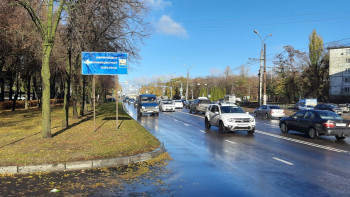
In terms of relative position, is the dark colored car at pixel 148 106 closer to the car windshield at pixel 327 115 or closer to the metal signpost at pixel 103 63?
the metal signpost at pixel 103 63

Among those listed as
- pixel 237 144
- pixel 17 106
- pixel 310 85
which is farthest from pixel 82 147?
pixel 310 85

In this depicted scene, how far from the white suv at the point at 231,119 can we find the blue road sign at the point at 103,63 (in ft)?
18.7

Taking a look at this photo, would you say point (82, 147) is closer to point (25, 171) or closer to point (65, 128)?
point (25, 171)

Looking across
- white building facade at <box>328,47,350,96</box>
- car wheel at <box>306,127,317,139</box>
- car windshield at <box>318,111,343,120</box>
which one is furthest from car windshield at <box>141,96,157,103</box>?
white building facade at <box>328,47,350,96</box>

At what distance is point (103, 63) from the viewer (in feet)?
47.8

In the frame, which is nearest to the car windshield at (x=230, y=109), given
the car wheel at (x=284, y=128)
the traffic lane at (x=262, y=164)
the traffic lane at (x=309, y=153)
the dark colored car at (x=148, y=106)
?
the car wheel at (x=284, y=128)

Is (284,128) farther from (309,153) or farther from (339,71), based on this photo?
(339,71)

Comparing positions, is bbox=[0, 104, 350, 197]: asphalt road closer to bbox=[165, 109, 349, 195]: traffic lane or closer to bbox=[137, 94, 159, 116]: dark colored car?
bbox=[165, 109, 349, 195]: traffic lane

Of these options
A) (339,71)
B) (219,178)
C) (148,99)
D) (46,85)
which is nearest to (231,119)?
(219,178)

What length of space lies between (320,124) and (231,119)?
162 inches

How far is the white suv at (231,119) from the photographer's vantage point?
1502 centimetres

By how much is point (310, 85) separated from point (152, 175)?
71.0 metres

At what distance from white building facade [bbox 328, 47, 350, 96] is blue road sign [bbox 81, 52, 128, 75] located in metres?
65.8

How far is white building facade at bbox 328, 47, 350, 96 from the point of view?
6762cm
